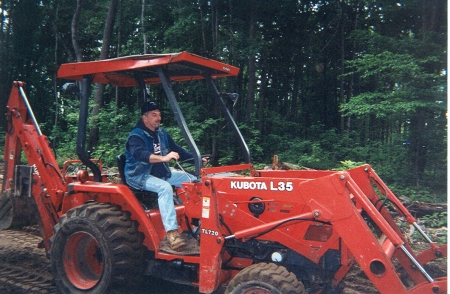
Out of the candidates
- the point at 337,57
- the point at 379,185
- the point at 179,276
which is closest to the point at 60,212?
the point at 179,276

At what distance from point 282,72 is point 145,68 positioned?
20756 mm

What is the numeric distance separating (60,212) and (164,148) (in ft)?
5.31

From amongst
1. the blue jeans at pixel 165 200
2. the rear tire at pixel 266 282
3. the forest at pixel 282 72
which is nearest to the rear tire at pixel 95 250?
the blue jeans at pixel 165 200

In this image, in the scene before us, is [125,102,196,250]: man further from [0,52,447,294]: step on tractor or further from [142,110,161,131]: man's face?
[0,52,447,294]: step on tractor

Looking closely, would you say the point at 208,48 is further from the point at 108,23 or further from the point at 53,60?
the point at 53,60

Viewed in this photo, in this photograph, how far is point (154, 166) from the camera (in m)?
4.84

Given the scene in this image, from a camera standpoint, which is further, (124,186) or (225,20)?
(225,20)

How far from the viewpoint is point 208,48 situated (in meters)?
17.3

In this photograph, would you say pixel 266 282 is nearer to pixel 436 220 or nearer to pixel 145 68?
pixel 145 68

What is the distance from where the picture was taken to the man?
433 centimetres

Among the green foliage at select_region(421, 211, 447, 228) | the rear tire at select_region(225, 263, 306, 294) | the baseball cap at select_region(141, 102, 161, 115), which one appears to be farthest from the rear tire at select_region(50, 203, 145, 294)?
the green foliage at select_region(421, 211, 447, 228)

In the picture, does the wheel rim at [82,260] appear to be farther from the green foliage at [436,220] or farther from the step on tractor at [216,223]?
the green foliage at [436,220]

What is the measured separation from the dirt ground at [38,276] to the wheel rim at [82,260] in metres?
0.34

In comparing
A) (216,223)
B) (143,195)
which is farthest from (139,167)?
(216,223)
